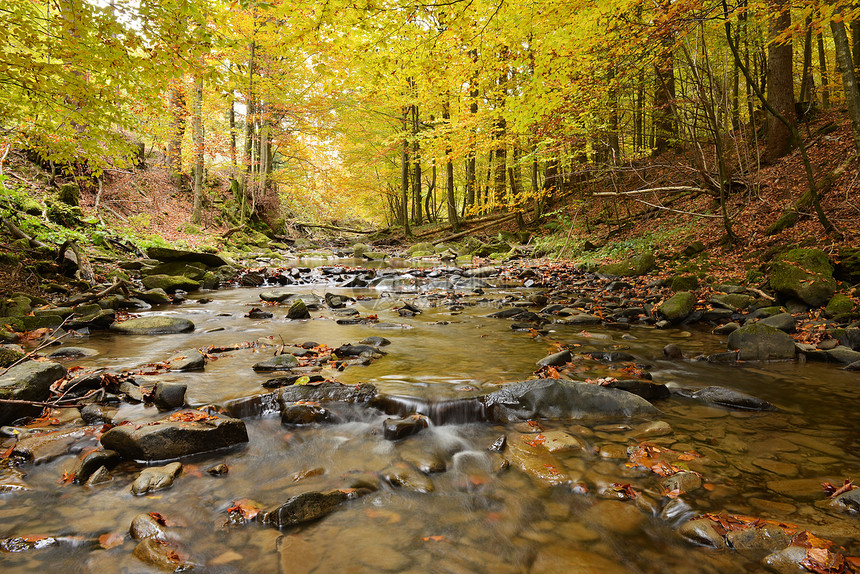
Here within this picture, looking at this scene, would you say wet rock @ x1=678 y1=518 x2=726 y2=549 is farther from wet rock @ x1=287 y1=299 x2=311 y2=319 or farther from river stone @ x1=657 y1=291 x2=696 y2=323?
wet rock @ x1=287 y1=299 x2=311 y2=319

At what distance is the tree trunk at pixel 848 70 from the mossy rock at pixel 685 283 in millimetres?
3034

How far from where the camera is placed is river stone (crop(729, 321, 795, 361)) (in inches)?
185

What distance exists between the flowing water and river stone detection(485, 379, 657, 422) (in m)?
0.18

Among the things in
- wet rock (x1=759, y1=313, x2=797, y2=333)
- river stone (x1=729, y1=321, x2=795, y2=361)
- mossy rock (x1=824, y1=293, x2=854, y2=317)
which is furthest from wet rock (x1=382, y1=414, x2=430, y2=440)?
mossy rock (x1=824, y1=293, x2=854, y2=317)

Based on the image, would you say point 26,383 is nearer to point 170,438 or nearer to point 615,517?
point 170,438

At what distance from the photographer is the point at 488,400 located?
11.9 feet

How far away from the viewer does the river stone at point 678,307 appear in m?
6.48

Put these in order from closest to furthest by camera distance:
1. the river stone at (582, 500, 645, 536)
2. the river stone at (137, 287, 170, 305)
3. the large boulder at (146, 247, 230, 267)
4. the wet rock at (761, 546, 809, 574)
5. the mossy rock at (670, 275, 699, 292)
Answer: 1. the wet rock at (761, 546, 809, 574)
2. the river stone at (582, 500, 645, 536)
3. the mossy rock at (670, 275, 699, 292)
4. the river stone at (137, 287, 170, 305)
5. the large boulder at (146, 247, 230, 267)

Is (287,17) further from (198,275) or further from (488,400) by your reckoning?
(198,275)

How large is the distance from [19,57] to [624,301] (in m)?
9.48

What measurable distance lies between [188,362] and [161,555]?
2.95 m

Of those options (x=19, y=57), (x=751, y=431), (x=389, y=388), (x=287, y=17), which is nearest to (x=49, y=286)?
(x=19, y=57)

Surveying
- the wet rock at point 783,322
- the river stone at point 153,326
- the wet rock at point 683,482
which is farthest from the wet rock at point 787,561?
the river stone at point 153,326

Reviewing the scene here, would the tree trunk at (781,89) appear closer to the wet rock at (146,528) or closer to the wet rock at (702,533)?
the wet rock at (702,533)
